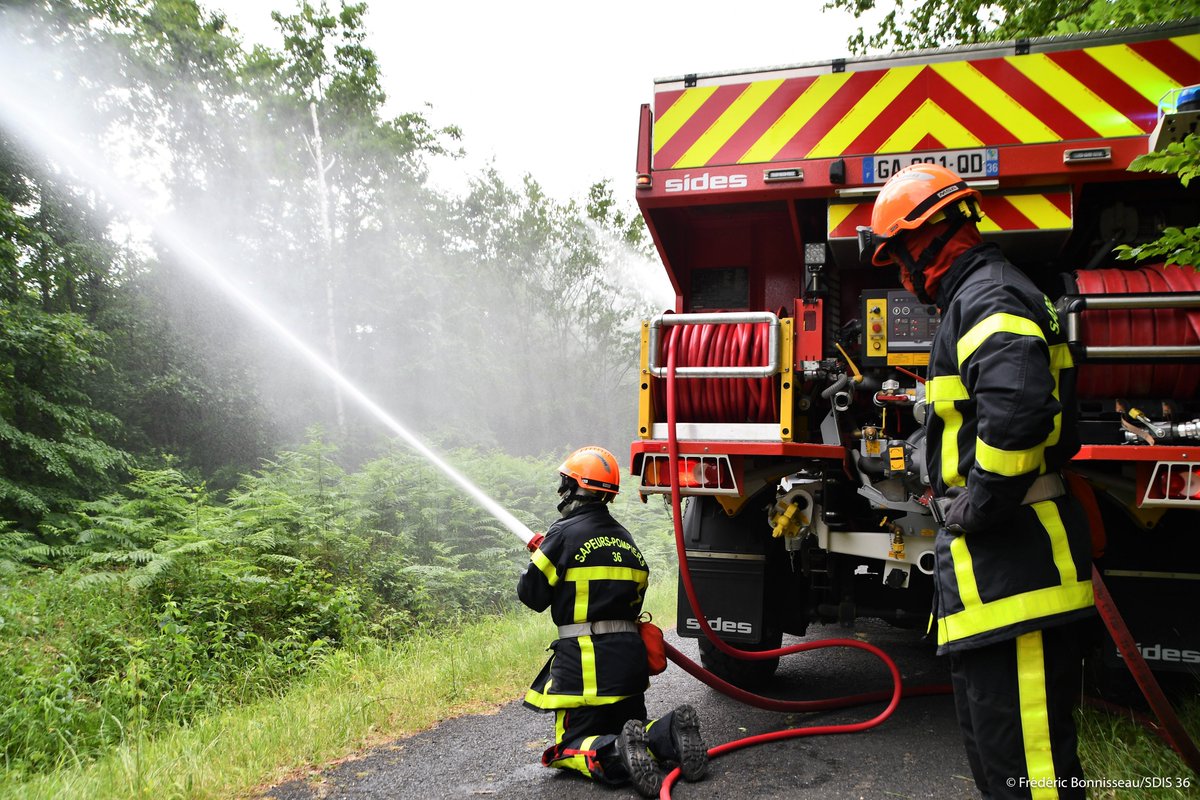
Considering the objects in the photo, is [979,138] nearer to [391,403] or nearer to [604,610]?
[604,610]

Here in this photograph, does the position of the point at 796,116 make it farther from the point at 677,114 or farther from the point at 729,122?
the point at 677,114

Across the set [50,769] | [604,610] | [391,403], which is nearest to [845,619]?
[604,610]


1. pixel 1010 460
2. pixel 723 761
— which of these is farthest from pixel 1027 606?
pixel 723 761

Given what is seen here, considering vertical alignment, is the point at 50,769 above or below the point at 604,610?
below

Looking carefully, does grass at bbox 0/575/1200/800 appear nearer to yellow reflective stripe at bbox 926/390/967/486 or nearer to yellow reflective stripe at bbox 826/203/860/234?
yellow reflective stripe at bbox 926/390/967/486

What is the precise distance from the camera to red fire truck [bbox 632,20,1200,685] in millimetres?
3268

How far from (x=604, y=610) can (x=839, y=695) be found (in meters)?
1.82

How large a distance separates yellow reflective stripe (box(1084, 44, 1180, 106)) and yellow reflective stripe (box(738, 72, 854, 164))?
106 cm

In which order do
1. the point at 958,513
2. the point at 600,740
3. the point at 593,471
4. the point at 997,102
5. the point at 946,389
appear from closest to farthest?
the point at 958,513, the point at 946,389, the point at 600,740, the point at 997,102, the point at 593,471

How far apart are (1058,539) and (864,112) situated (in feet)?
7.79

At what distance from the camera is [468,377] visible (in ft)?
74.6

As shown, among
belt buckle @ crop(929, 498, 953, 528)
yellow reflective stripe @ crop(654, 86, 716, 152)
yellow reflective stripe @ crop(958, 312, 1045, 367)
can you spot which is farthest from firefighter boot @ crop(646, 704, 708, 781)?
yellow reflective stripe @ crop(654, 86, 716, 152)

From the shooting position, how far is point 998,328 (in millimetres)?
2188

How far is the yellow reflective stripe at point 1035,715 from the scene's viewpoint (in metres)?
2.12
